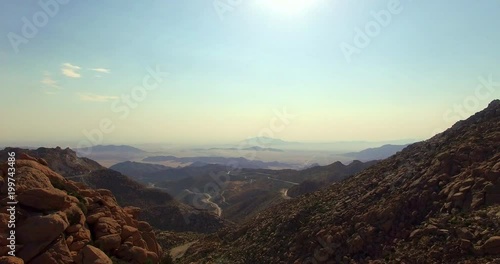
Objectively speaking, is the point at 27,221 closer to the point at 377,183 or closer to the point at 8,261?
the point at 8,261

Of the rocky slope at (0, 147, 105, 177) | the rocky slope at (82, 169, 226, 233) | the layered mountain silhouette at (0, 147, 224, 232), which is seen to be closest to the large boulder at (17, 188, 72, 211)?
the layered mountain silhouette at (0, 147, 224, 232)

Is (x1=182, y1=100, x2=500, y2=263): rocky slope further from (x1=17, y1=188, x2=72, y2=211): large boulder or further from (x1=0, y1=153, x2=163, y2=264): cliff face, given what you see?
(x1=17, y1=188, x2=72, y2=211): large boulder

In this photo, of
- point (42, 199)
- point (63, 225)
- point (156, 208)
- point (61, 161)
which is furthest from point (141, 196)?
point (63, 225)

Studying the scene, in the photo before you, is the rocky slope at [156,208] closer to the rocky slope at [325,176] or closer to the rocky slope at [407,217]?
the rocky slope at [325,176]

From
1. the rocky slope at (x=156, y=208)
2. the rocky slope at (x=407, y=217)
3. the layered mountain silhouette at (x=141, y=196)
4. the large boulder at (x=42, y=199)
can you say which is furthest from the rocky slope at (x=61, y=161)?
the large boulder at (x=42, y=199)

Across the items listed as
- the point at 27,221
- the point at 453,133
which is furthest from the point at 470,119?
the point at 27,221

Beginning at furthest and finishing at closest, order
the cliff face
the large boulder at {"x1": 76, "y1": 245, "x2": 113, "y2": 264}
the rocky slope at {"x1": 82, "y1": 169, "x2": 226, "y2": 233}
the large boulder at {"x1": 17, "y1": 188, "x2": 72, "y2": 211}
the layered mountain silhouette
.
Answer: the layered mountain silhouette < the rocky slope at {"x1": 82, "y1": 169, "x2": 226, "y2": 233} < the large boulder at {"x1": 17, "y1": 188, "x2": 72, "y2": 211} < the large boulder at {"x1": 76, "y1": 245, "x2": 113, "y2": 264} < the cliff face
